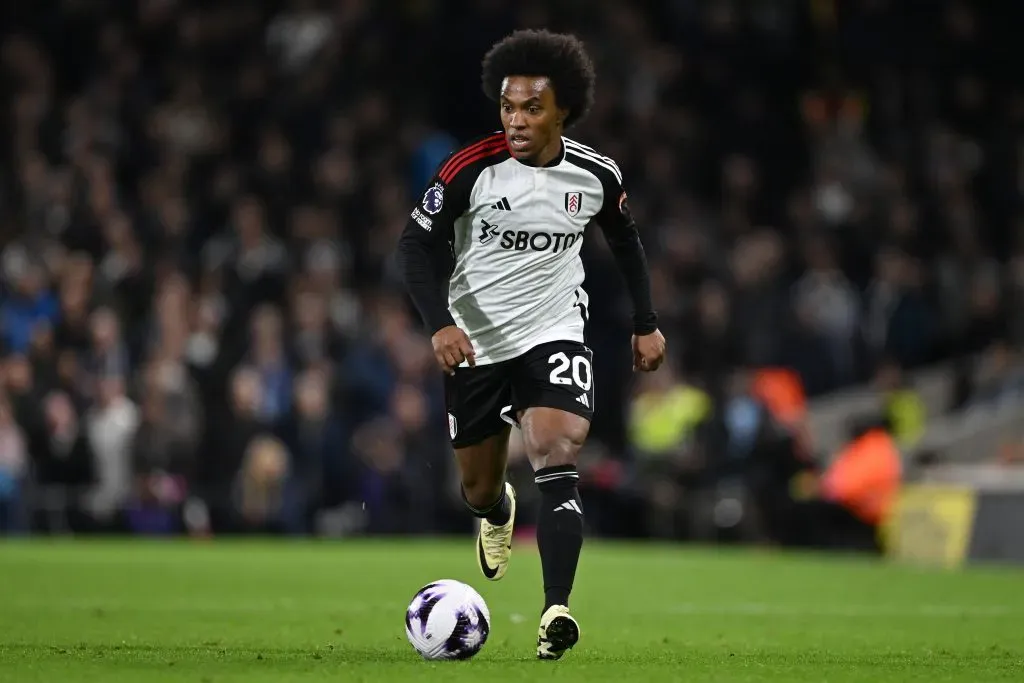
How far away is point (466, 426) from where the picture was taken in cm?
803

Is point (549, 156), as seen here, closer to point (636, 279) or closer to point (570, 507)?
point (636, 279)

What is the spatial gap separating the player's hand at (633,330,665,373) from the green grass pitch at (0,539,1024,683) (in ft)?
4.05

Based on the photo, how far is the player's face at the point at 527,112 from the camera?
24.6 ft

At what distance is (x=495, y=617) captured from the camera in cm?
952

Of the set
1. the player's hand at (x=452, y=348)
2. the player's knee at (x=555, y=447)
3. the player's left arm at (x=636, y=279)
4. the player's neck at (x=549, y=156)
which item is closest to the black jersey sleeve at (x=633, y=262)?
the player's left arm at (x=636, y=279)

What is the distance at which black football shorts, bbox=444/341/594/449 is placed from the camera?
7504mm

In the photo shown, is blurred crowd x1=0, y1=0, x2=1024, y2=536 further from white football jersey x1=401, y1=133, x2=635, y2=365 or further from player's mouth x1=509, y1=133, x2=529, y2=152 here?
player's mouth x1=509, y1=133, x2=529, y2=152

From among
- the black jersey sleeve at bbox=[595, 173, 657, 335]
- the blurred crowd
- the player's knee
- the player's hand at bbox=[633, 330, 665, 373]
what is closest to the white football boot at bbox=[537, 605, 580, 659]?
the player's knee

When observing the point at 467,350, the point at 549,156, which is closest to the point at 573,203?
the point at 549,156

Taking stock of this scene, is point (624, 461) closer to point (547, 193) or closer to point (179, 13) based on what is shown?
point (179, 13)

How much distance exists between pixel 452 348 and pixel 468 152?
3.20 ft

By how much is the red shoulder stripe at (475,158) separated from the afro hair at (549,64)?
0.23 m

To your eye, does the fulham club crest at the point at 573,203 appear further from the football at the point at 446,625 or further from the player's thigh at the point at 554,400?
the football at the point at 446,625

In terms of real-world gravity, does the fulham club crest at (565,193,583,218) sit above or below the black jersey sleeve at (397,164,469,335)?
above
